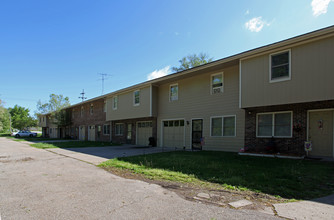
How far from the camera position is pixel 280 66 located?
9492mm

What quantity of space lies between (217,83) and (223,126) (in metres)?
2.76

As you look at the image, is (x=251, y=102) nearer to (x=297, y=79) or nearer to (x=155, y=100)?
(x=297, y=79)

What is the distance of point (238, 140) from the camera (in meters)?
11.9

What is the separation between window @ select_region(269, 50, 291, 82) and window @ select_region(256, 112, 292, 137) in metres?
2.03

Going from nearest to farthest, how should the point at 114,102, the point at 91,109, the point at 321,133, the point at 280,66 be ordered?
the point at 321,133
the point at 280,66
the point at 114,102
the point at 91,109

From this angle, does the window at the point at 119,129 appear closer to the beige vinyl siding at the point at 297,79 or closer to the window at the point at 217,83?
the window at the point at 217,83

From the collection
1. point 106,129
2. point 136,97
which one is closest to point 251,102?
point 136,97

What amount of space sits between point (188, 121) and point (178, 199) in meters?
10.5

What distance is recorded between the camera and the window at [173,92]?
1583 centimetres

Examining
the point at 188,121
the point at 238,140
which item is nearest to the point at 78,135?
the point at 188,121

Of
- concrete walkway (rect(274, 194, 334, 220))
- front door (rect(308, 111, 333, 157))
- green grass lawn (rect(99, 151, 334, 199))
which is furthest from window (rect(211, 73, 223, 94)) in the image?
concrete walkway (rect(274, 194, 334, 220))

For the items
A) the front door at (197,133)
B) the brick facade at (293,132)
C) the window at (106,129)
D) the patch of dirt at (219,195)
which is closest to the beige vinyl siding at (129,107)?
A: the window at (106,129)

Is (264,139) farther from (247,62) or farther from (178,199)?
(178,199)

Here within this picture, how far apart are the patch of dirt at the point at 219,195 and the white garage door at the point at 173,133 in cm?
965
